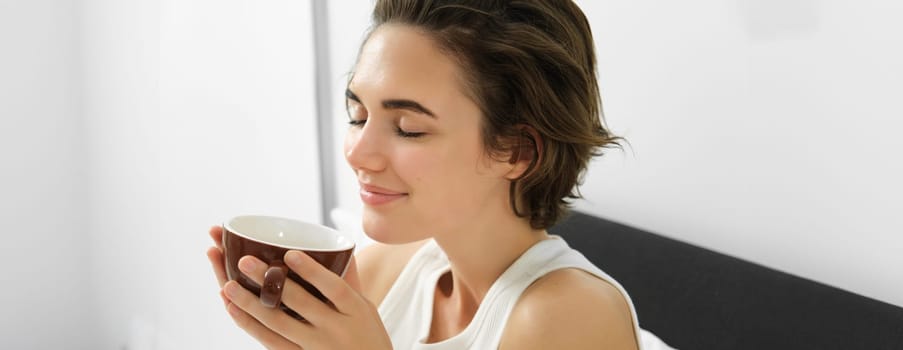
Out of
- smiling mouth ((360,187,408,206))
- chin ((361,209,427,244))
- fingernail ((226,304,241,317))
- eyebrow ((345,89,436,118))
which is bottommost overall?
fingernail ((226,304,241,317))

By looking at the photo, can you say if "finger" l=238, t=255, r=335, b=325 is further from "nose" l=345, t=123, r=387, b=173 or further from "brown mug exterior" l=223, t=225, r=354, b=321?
"nose" l=345, t=123, r=387, b=173

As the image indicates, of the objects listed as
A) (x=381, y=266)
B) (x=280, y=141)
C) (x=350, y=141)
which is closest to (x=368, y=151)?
(x=350, y=141)

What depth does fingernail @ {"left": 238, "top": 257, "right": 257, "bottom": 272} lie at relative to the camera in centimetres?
74

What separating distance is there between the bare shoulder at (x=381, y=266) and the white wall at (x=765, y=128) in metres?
0.36

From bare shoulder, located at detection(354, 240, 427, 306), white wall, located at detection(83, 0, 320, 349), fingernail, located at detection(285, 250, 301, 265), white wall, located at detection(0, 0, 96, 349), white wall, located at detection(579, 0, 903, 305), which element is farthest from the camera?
white wall, located at detection(0, 0, 96, 349)

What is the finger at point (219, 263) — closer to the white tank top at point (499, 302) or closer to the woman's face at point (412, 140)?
the woman's face at point (412, 140)

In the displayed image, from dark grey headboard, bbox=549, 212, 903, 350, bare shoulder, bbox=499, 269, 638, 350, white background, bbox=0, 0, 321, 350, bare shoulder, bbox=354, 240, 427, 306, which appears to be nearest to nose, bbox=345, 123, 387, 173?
bare shoulder, bbox=499, 269, 638, 350

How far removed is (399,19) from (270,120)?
4.08ft

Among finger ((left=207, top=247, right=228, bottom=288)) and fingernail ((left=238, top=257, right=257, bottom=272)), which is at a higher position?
fingernail ((left=238, top=257, right=257, bottom=272))

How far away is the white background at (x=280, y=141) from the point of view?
38.8 inches

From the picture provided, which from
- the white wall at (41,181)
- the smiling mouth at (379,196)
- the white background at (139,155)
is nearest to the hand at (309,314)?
the smiling mouth at (379,196)

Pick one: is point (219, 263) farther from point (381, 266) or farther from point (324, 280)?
point (381, 266)

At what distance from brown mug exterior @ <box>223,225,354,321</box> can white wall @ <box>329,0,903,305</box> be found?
576 millimetres

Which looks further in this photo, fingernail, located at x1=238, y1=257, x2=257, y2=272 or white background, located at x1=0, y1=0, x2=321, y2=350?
white background, located at x1=0, y1=0, x2=321, y2=350
